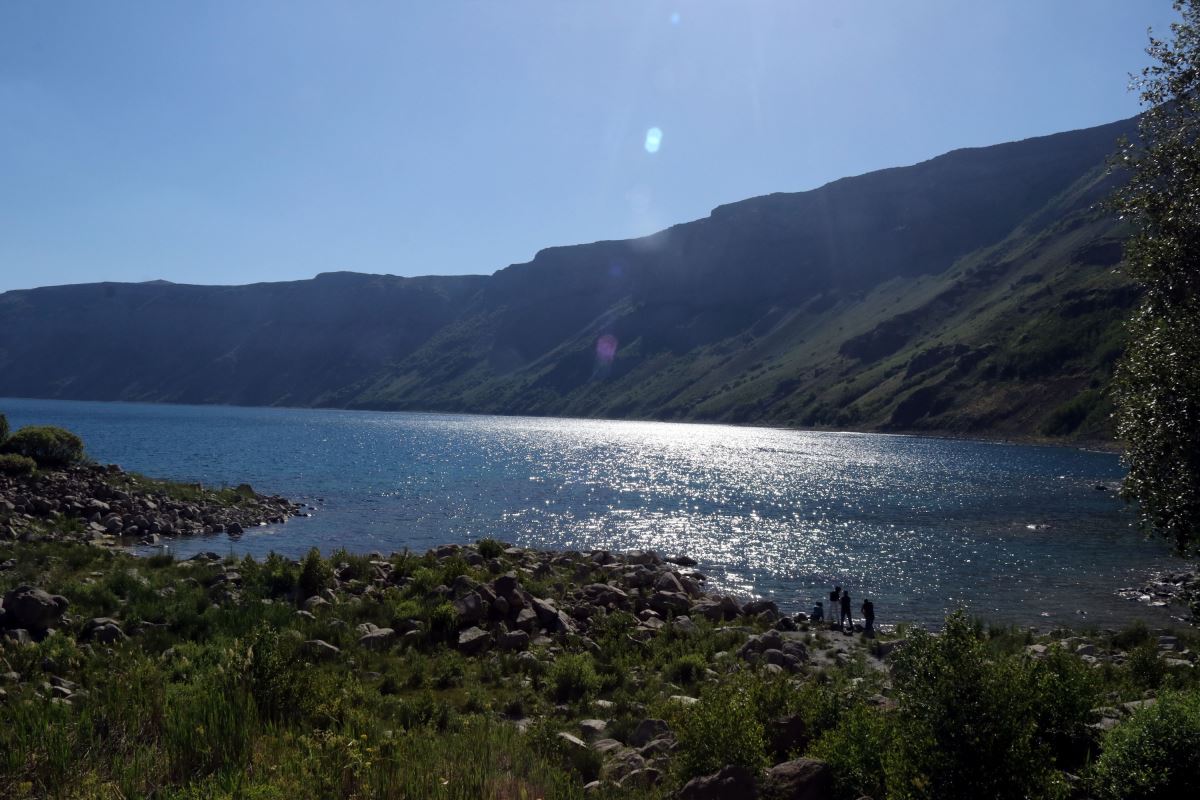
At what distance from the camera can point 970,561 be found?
4428 cm

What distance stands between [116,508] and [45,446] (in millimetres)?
11875

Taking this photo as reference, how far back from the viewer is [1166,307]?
56.5 ft

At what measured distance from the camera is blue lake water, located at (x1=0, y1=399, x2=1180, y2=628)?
38.7 meters

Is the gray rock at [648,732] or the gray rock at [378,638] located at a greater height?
the gray rock at [648,732]

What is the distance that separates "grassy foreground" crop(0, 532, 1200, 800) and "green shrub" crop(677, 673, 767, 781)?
28mm

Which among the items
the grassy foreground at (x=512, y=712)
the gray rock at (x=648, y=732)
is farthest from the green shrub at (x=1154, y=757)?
the gray rock at (x=648, y=732)

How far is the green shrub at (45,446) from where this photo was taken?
157ft

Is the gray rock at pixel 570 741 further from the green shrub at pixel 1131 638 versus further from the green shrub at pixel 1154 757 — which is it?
the green shrub at pixel 1131 638

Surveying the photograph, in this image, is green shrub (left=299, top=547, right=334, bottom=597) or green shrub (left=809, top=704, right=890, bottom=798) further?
green shrub (left=299, top=547, right=334, bottom=597)

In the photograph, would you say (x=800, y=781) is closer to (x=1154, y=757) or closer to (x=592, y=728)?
(x=1154, y=757)

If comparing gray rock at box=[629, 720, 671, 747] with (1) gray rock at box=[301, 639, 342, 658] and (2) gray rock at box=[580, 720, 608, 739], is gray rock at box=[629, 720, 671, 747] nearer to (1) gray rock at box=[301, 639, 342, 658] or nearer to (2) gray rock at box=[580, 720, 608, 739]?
(2) gray rock at box=[580, 720, 608, 739]

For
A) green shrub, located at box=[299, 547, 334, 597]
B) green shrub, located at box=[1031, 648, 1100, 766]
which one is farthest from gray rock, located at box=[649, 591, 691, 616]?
green shrub, located at box=[1031, 648, 1100, 766]

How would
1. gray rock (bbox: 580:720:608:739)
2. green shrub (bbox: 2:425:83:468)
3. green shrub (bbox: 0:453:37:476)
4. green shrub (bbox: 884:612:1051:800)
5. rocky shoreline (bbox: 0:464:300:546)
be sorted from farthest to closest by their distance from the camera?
green shrub (bbox: 2:425:83:468), green shrub (bbox: 0:453:37:476), rocky shoreline (bbox: 0:464:300:546), gray rock (bbox: 580:720:608:739), green shrub (bbox: 884:612:1051:800)

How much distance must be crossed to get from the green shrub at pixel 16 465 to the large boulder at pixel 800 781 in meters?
50.1
